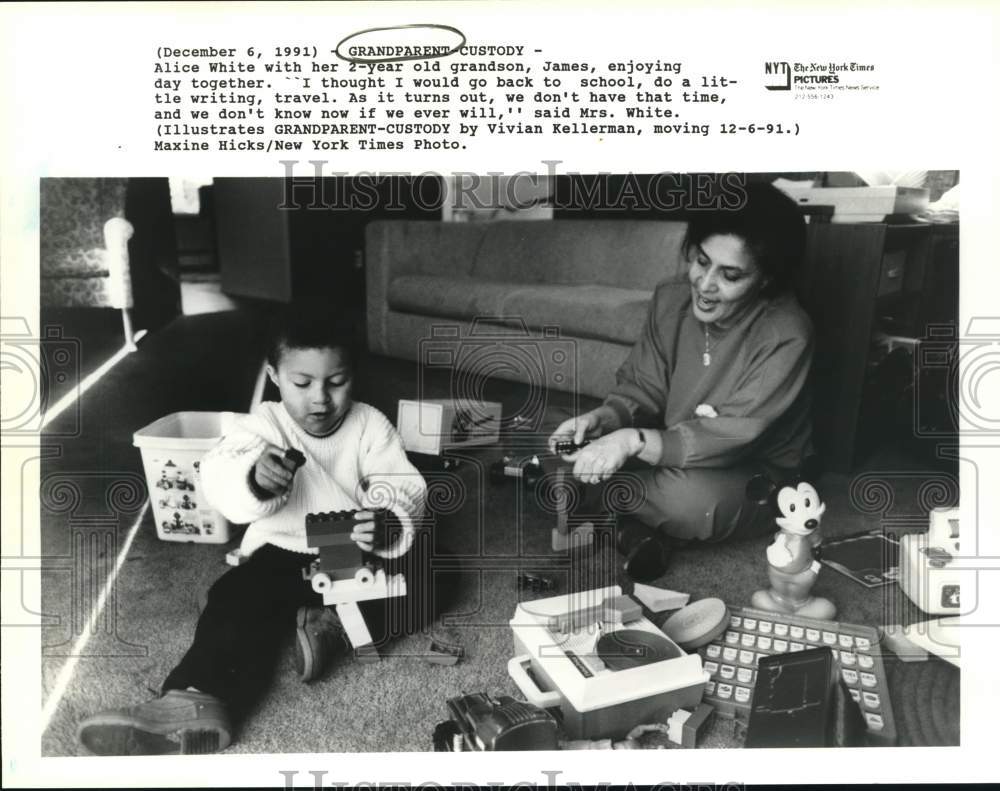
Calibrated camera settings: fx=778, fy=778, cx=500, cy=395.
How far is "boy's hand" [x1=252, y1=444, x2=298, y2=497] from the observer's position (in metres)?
0.73

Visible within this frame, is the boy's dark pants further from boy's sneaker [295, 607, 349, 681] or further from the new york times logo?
the new york times logo

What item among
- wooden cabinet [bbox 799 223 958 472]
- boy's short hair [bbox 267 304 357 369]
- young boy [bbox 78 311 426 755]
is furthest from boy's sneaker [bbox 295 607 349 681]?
wooden cabinet [bbox 799 223 958 472]

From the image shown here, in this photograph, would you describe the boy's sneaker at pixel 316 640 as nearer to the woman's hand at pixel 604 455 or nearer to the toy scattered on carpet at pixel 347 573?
the toy scattered on carpet at pixel 347 573

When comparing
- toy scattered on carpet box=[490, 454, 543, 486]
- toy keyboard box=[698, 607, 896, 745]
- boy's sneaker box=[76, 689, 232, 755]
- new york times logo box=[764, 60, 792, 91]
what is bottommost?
boy's sneaker box=[76, 689, 232, 755]

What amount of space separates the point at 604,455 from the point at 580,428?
0.04 meters

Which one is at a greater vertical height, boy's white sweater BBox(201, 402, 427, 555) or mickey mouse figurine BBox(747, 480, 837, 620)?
boy's white sweater BBox(201, 402, 427, 555)

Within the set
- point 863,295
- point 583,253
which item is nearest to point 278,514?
point 583,253

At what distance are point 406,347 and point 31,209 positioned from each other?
15.1 inches

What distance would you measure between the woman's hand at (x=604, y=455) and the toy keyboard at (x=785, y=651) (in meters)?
0.18

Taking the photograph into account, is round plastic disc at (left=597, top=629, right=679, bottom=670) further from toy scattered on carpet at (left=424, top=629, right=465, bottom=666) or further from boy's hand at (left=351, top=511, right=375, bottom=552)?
boy's hand at (left=351, top=511, right=375, bottom=552)

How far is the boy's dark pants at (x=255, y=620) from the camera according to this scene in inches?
28.0

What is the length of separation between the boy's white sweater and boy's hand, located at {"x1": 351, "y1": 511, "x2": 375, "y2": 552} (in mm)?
12

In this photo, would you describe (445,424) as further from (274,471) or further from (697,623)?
(697,623)

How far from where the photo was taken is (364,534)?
748mm
